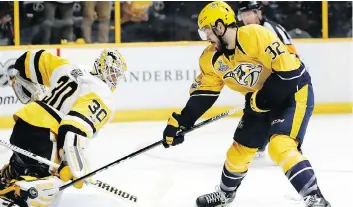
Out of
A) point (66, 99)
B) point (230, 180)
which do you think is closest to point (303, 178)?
point (230, 180)

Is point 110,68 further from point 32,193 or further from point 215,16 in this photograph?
point 32,193

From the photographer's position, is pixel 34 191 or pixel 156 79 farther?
pixel 156 79

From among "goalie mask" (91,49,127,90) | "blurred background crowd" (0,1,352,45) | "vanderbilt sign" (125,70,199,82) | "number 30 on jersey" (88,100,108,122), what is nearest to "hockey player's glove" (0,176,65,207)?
"number 30 on jersey" (88,100,108,122)

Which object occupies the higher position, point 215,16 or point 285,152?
point 215,16

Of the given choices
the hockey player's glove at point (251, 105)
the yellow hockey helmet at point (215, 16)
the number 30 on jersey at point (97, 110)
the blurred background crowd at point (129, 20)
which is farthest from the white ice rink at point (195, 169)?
the blurred background crowd at point (129, 20)

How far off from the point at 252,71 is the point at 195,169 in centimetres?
129

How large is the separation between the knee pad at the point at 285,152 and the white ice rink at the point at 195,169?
0.48 meters

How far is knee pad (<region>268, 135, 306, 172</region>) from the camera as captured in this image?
287cm

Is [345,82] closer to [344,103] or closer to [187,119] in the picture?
[344,103]

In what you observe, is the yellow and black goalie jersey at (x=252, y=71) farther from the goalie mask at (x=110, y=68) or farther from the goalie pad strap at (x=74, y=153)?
the goalie pad strap at (x=74, y=153)

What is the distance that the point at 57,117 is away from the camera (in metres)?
3.06

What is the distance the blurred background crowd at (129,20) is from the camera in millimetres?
6352

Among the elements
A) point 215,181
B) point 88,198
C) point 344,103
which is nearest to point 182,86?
point 344,103

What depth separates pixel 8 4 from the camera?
6.28 meters
